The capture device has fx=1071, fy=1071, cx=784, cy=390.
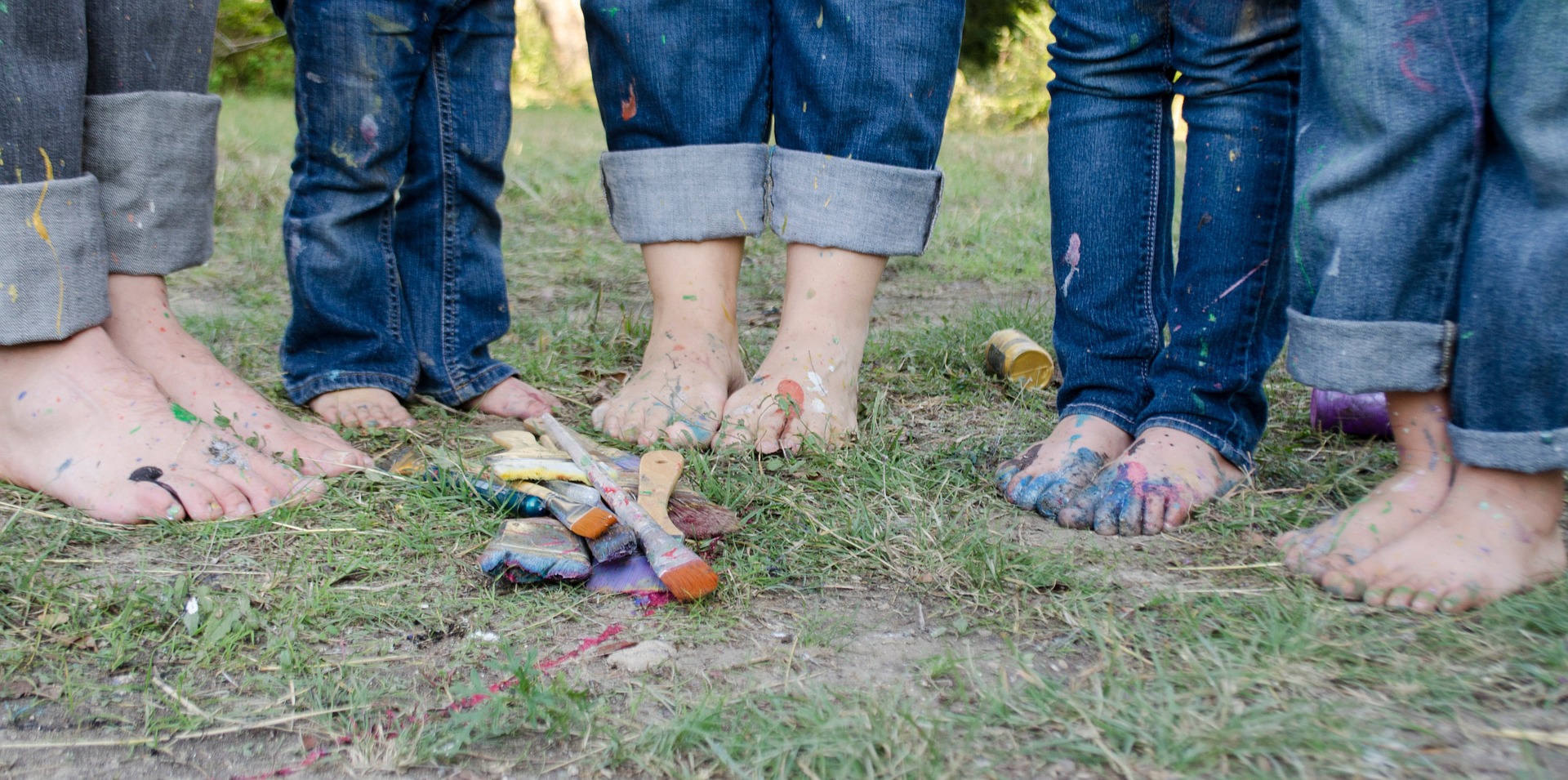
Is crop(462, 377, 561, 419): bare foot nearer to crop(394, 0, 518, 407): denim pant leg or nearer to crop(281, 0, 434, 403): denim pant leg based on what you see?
crop(394, 0, 518, 407): denim pant leg

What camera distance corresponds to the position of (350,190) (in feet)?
5.89

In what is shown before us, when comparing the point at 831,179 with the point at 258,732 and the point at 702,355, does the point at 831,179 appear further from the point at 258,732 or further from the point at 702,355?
the point at 258,732

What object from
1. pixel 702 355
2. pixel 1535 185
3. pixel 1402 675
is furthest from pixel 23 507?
pixel 1535 185

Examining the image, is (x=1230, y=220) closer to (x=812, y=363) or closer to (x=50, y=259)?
(x=812, y=363)

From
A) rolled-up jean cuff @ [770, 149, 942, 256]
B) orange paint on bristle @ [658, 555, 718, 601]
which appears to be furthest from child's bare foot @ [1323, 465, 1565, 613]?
rolled-up jean cuff @ [770, 149, 942, 256]

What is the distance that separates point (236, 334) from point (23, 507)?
1.00 m

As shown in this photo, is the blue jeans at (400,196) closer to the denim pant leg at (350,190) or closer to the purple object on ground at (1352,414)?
the denim pant leg at (350,190)

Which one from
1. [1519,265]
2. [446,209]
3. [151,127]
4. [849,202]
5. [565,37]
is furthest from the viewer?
[565,37]

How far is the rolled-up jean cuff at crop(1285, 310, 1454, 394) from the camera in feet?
3.88

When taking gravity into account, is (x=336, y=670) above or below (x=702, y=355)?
below

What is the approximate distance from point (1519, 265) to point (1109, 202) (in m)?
0.56

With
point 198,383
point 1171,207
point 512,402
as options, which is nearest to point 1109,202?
point 1171,207

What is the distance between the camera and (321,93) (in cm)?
172

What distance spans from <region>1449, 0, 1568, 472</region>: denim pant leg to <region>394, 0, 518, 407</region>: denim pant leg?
146 centimetres
